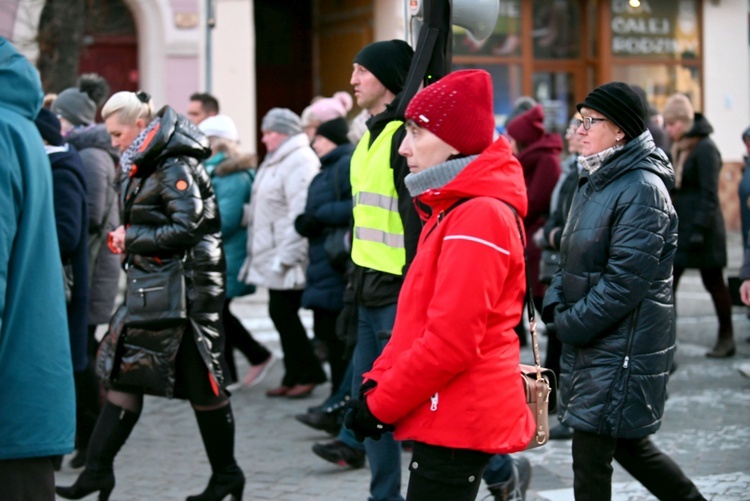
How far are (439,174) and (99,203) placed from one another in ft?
12.3

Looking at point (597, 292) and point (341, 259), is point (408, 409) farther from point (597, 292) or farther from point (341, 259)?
point (341, 259)

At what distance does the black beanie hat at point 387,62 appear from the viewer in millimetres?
5215

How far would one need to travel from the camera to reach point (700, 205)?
9.23 meters

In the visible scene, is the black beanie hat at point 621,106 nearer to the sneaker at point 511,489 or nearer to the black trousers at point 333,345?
the sneaker at point 511,489

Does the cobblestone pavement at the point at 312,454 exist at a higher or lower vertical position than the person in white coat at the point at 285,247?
lower

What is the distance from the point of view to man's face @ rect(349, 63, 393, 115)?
17.2 ft

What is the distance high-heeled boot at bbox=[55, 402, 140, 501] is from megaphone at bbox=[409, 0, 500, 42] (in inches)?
92.1

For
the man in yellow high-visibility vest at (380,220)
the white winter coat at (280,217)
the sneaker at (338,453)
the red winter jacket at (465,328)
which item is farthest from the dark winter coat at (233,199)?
the red winter jacket at (465,328)

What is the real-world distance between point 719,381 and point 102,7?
36.5 ft

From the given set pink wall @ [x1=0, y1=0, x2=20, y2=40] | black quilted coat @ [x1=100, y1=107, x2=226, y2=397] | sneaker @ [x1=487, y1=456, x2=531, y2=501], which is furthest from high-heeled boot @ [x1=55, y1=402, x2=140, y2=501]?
pink wall @ [x1=0, y1=0, x2=20, y2=40]

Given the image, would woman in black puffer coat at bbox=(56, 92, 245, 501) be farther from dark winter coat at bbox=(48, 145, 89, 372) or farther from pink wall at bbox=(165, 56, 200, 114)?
pink wall at bbox=(165, 56, 200, 114)

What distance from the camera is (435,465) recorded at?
3504 mm

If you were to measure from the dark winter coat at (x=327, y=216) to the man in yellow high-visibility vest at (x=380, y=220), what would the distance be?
2.11 meters

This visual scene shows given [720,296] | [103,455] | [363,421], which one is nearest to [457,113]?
[363,421]
